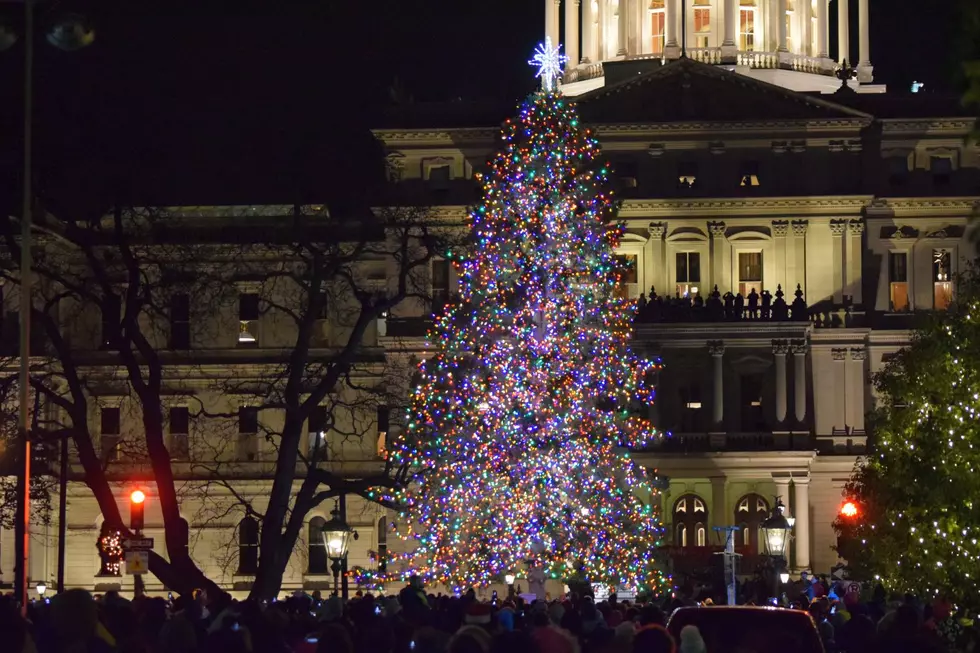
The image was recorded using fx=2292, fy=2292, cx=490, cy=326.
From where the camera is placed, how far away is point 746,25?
92562mm

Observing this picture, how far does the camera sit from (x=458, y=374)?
153 ft

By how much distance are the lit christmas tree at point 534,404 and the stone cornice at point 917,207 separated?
33.0m

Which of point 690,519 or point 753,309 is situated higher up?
point 753,309

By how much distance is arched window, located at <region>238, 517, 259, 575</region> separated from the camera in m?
79.0

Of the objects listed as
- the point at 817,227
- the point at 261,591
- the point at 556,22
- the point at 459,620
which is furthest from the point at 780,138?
the point at 459,620

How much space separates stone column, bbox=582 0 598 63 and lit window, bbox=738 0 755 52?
237 inches

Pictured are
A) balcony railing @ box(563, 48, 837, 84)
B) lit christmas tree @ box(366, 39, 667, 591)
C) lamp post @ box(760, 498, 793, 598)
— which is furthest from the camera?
balcony railing @ box(563, 48, 837, 84)

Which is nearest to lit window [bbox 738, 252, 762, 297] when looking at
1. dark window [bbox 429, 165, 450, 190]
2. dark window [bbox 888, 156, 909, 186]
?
dark window [bbox 888, 156, 909, 186]

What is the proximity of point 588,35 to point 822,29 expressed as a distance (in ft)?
31.4

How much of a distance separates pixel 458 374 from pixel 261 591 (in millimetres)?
6414

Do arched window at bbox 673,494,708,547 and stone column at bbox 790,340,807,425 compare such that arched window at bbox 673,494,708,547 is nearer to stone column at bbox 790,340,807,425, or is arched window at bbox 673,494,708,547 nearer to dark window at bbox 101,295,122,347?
stone column at bbox 790,340,807,425

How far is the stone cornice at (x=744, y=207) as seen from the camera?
259 ft

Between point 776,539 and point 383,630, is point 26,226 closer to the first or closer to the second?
point 383,630

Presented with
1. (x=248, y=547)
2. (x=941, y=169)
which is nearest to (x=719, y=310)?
(x=941, y=169)
